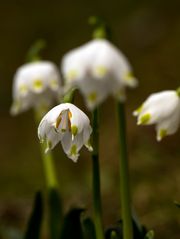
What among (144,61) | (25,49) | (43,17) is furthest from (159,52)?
(43,17)

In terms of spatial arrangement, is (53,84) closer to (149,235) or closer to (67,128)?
(67,128)

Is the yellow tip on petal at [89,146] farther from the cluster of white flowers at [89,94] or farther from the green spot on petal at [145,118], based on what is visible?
the green spot on petal at [145,118]

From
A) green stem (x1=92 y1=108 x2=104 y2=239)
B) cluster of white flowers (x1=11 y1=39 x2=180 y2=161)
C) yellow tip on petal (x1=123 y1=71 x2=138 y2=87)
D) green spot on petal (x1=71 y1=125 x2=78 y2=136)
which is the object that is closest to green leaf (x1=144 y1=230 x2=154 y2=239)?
green stem (x1=92 y1=108 x2=104 y2=239)

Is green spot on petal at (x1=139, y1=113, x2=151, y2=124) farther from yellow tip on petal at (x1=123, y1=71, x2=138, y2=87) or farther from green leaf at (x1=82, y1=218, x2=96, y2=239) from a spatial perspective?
green leaf at (x1=82, y1=218, x2=96, y2=239)

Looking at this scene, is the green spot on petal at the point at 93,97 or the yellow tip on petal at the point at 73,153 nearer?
the green spot on petal at the point at 93,97

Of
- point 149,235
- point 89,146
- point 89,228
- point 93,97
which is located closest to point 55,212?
point 89,228

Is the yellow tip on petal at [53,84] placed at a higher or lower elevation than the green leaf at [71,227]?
higher

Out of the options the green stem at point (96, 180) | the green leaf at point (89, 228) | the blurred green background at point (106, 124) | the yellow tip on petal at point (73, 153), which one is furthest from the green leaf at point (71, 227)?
the blurred green background at point (106, 124)

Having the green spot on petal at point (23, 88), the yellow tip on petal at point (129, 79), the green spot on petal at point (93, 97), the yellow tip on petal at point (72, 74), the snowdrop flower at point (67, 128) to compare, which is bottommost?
the snowdrop flower at point (67, 128)
